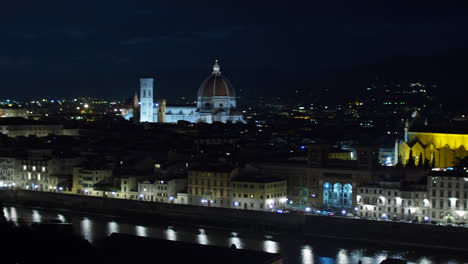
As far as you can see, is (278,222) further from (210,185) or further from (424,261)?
(424,261)

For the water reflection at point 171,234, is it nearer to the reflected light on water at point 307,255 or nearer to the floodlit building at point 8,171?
the reflected light on water at point 307,255

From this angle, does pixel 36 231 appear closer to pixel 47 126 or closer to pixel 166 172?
pixel 166 172

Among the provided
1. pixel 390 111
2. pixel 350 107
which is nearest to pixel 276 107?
pixel 350 107

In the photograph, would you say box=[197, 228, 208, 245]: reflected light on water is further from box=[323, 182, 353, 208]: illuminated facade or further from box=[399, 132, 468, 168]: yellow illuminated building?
box=[399, 132, 468, 168]: yellow illuminated building

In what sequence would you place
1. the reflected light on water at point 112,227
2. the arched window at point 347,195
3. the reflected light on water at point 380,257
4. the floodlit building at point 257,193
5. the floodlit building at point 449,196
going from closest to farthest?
the reflected light on water at point 380,257, the floodlit building at point 449,196, the reflected light on water at point 112,227, the floodlit building at point 257,193, the arched window at point 347,195

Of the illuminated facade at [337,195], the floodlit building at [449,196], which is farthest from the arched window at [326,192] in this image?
the floodlit building at [449,196]

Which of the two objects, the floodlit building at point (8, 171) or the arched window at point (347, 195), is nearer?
the arched window at point (347, 195)

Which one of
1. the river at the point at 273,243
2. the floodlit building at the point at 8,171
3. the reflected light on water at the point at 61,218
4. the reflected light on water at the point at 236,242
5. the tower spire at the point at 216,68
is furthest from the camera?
the tower spire at the point at 216,68
